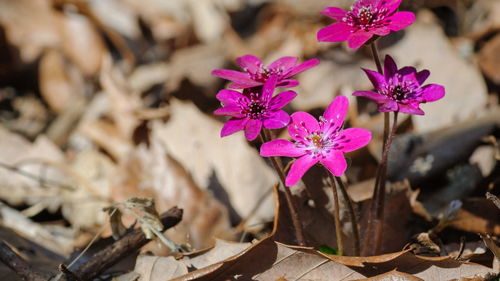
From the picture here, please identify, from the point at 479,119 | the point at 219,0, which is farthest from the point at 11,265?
the point at 219,0

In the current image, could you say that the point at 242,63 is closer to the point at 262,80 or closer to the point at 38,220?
the point at 262,80

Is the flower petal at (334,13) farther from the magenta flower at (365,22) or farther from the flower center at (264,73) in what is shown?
the flower center at (264,73)

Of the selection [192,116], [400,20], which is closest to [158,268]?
[400,20]

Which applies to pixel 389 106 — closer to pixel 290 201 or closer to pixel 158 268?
pixel 290 201

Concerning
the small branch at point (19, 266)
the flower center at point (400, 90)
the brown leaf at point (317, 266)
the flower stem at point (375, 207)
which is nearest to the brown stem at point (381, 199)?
the flower stem at point (375, 207)

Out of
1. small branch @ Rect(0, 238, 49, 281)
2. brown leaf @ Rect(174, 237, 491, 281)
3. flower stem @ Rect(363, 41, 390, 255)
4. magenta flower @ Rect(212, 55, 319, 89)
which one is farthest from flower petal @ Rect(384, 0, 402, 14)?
small branch @ Rect(0, 238, 49, 281)

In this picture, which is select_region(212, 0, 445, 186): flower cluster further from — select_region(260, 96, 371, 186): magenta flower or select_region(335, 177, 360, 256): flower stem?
select_region(335, 177, 360, 256): flower stem

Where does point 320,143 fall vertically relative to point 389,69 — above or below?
below
